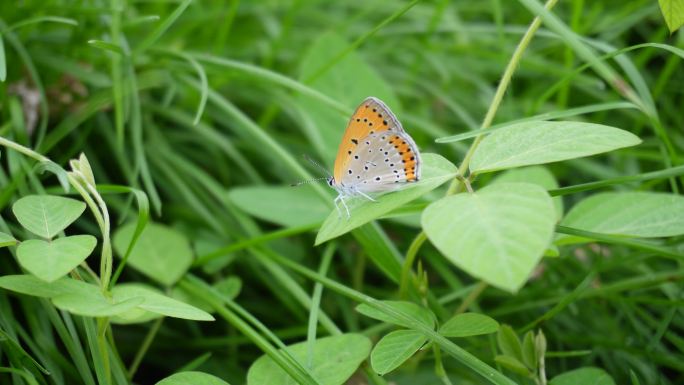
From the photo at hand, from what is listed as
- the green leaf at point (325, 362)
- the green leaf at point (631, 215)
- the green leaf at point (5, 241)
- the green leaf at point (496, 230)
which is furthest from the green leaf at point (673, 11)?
the green leaf at point (5, 241)

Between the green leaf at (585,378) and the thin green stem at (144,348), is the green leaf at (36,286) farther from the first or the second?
the green leaf at (585,378)

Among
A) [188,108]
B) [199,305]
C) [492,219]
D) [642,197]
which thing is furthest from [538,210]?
[188,108]

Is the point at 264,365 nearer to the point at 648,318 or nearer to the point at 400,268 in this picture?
the point at 400,268

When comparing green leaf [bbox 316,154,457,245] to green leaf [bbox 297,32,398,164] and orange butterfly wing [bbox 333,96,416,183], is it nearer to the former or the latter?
orange butterfly wing [bbox 333,96,416,183]

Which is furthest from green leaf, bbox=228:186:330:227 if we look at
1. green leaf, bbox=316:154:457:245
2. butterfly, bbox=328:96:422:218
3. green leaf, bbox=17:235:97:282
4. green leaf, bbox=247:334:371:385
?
green leaf, bbox=17:235:97:282

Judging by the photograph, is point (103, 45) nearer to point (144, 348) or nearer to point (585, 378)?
point (144, 348)

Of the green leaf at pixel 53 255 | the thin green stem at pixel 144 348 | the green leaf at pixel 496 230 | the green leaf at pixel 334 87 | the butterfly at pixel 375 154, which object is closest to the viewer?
the green leaf at pixel 496 230
